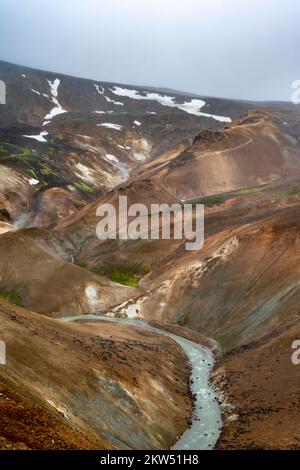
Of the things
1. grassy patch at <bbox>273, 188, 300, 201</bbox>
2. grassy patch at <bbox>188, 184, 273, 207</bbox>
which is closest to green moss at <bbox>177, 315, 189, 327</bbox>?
grassy patch at <bbox>273, 188, 300, 201</bbox>

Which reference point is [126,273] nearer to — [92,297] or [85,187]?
[92,297]

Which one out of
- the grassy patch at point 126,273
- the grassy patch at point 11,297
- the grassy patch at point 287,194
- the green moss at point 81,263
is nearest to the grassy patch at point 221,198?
the grassy patch at point 287,194

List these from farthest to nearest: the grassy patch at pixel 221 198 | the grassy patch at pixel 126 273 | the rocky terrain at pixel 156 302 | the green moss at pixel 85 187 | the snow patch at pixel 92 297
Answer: the green moss at pixel 85 187
the grassy patch at pixel 221 198
the grassy patch at pixel 126 273
the snow patch at pixel 92 297
the rocky terrain at pixel 156 302

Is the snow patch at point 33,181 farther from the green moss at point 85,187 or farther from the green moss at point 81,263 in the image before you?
the green moss at point 81,263

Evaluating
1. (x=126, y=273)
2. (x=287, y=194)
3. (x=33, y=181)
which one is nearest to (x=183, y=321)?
(x=126, y=273)

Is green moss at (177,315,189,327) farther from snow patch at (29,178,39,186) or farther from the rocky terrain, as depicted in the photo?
snow patch at (29,178,39,186)
